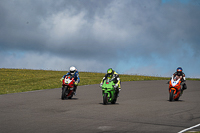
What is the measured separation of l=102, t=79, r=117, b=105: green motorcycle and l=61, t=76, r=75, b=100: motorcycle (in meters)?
3.13

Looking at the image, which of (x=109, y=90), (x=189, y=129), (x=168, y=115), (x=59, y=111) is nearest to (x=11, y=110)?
(x=59, y=111)

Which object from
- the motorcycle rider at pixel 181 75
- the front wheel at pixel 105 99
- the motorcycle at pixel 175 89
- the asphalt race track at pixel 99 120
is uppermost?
the motorcycle rider at pixel 181 75

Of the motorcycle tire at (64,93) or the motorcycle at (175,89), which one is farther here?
the motorcycle tire at (64,93)

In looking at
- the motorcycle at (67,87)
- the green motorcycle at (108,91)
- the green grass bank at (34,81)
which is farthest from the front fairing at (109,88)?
the green grass bank at (34,81)

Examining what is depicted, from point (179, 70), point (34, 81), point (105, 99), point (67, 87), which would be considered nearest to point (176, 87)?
point (179, 70)

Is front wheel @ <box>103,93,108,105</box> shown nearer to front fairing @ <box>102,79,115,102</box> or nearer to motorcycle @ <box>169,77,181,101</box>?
front fairing @ <box>102,79,115,102</box>

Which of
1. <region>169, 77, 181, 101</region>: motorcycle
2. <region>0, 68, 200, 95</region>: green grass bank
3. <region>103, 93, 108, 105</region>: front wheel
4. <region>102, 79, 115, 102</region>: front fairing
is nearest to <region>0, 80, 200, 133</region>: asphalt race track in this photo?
<region>103, 93, 108, 105</region>: front wheel

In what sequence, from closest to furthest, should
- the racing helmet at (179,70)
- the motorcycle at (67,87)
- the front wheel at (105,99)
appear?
1. the front wheel at (105,99)
2. the racing helmet at (179,70)
3. the motorcycle at (67,87)

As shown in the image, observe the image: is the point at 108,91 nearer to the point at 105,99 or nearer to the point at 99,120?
the point at 105,99

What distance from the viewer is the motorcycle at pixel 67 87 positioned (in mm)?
17984

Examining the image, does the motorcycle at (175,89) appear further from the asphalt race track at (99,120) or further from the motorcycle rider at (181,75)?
the asphalt race track at (99,120)

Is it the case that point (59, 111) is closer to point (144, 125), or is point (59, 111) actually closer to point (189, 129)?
point (144, 125)

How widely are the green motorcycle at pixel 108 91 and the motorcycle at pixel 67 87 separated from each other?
3134 mm

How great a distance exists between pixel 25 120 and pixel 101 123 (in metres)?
2.53
